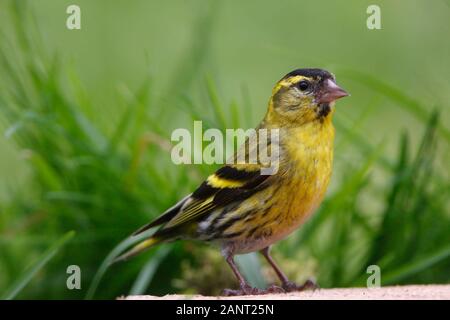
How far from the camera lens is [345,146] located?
569 cm

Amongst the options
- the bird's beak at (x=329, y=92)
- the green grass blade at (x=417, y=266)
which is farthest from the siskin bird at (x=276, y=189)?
the green grass blade at (x=417, y=266)

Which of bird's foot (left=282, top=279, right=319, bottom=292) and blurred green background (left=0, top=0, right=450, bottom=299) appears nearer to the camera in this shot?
bird's foot (left=282, top=279, right=319, bottom=292)

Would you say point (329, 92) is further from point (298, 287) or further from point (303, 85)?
point (298, 287)

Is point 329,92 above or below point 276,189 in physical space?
above

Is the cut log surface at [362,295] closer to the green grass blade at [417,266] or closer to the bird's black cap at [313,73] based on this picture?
the green grass blade at [417,266]

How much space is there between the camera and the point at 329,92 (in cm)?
409

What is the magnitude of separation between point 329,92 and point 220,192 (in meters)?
0.68

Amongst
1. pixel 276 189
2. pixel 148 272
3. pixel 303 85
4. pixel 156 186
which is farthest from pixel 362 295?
pixel 156 186

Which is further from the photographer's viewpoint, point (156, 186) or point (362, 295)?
point (156, 186)

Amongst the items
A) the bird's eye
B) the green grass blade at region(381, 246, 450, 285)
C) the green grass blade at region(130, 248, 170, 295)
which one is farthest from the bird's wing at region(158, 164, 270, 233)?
the green grass blade at region(381, 246, 450, 285)

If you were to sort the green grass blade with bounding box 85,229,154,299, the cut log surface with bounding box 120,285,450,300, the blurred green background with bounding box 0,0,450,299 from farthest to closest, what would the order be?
the blurred green background with bounding box 0,0,450,299 → the green grass blade with bounding box 85,229,154,299 → the cut log surface with bounding box 120,285,450,300

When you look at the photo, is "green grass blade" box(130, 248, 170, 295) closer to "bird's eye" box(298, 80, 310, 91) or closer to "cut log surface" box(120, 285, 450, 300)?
"cut log surface" box(120, 285, 450, 300)

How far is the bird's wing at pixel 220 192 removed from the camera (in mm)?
4207

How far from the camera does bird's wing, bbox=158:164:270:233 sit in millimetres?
4207
